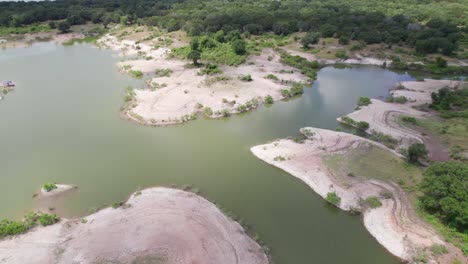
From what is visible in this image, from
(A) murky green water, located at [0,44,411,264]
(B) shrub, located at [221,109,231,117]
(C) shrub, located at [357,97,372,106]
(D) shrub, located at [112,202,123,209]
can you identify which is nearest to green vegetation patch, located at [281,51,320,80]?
(A) murky green water, located at [0,44,411,264]

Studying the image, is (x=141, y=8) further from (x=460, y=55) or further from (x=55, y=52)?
(x=460, y=55)

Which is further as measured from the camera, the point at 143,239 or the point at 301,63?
the point at 301,63

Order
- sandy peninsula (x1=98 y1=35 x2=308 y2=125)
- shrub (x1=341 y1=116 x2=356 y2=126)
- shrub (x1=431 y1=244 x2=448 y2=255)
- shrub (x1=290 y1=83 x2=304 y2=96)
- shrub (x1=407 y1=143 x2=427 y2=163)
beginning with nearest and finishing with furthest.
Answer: shrub (x1=431 y1=244 x2=448 y2=255), shrub (x1=407 y1=143 x2=427 y2=163), shrub (x1=341 y1=116 x2=356 y2=126), sandy peninsula (x1=98 y1=35 x2=308 y2=125), shrub (x1=290 y1=83 x2=304 y2=96)

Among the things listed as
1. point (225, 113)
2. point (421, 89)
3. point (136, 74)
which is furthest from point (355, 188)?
point (136, 74)

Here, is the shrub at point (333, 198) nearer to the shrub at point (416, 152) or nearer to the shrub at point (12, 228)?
the shrub at point (416, 152)

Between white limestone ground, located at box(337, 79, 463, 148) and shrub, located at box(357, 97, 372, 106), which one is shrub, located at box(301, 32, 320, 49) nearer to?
white limestone ground, located at box(337, 79, 463, 148)

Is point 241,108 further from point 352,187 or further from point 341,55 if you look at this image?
point 341,55

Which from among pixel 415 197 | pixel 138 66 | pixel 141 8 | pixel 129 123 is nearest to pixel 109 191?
pixel 129 123
